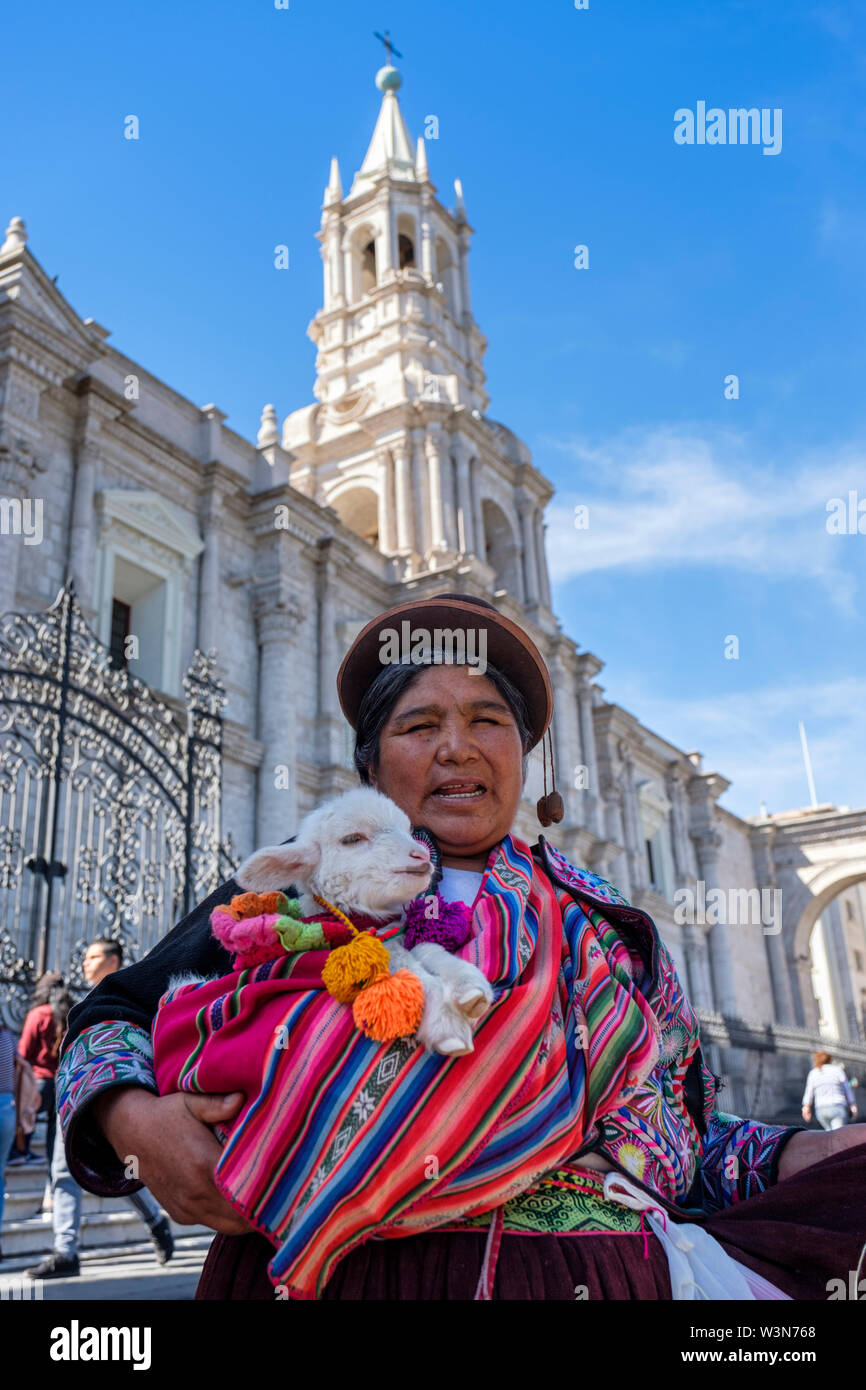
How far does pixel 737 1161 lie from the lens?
187cm

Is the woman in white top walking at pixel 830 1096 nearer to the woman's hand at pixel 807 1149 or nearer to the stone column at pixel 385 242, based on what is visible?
the woman's hand at pixel 807 1149

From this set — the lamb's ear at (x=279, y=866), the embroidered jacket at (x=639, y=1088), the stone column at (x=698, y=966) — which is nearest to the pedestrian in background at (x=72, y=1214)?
the embroidered jacket at (x=639, y=1088)

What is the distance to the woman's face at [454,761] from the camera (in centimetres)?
187

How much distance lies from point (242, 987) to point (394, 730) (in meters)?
0.67

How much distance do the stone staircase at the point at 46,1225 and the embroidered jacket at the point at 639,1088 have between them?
17.7ft

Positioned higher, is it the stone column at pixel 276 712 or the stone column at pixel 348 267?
the stone column at pixel 348 267

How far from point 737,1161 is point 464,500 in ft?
67.0

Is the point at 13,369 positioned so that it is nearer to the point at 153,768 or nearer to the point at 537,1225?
the point at 153,768

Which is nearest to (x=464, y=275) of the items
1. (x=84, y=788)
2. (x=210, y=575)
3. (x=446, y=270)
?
(x=446, y=270)

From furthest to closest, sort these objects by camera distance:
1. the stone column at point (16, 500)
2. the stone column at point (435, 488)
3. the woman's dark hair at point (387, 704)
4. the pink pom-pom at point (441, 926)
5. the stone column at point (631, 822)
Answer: the stone column at point (631, 822) → the stone column at point (435, 488) → the stone column at point (16, 500) → the woman's dark hair at point (387, 704) → the pink pom-pom at point (441, 926)

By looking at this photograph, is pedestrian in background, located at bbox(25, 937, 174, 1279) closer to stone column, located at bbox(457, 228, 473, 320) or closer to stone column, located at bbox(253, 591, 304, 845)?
stone column, located at bbox(253, 591, 304, 845)

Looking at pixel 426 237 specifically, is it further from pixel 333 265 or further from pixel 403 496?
pixel 403 496

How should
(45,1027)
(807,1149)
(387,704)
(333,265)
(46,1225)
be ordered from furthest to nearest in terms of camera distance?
1. (333,265)
2. (45,1027)
3. (46,1225)
4. (387,704)
5. (807,1149)

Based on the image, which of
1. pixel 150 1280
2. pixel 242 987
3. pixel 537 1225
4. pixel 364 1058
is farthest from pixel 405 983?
pixel 150 1280
